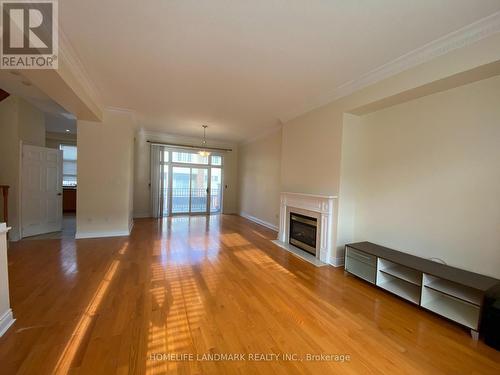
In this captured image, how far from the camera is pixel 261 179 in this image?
22.8 feet

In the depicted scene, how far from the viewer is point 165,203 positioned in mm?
7617

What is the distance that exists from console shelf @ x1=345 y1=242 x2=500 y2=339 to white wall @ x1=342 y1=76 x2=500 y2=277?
291 mm

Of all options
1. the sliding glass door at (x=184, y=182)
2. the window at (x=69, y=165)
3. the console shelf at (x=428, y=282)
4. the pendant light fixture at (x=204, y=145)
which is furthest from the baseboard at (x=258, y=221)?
the window at (x=69, y=165)

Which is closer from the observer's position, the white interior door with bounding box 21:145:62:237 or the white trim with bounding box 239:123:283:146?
the white interior door with bounding box 21:145:62:237

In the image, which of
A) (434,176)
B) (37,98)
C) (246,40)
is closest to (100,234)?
(37,98)

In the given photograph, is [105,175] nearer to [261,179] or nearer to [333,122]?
[261,179]

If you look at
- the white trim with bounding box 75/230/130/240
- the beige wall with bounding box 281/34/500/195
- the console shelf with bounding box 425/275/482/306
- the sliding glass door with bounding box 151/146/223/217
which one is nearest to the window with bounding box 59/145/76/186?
the sliding glass door with bounding box 151/146/223/217

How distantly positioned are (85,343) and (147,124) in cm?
565

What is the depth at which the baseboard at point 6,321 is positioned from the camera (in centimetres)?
179

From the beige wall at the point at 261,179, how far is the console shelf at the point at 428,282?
3.22m

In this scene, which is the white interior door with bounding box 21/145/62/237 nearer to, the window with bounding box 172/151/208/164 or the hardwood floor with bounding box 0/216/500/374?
the hardwood floor with bounding box 0/216/500/374

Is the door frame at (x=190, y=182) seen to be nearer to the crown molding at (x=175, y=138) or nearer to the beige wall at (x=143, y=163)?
the beige wall at (x=143, y=163)

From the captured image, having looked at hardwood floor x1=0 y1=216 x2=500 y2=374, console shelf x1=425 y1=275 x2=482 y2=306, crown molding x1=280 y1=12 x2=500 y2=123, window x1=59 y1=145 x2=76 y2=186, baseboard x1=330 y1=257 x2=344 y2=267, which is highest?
crown molding x1=280 y1=12 x2=500 y2=123

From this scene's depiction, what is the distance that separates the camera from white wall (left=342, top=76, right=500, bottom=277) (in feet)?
7.52
